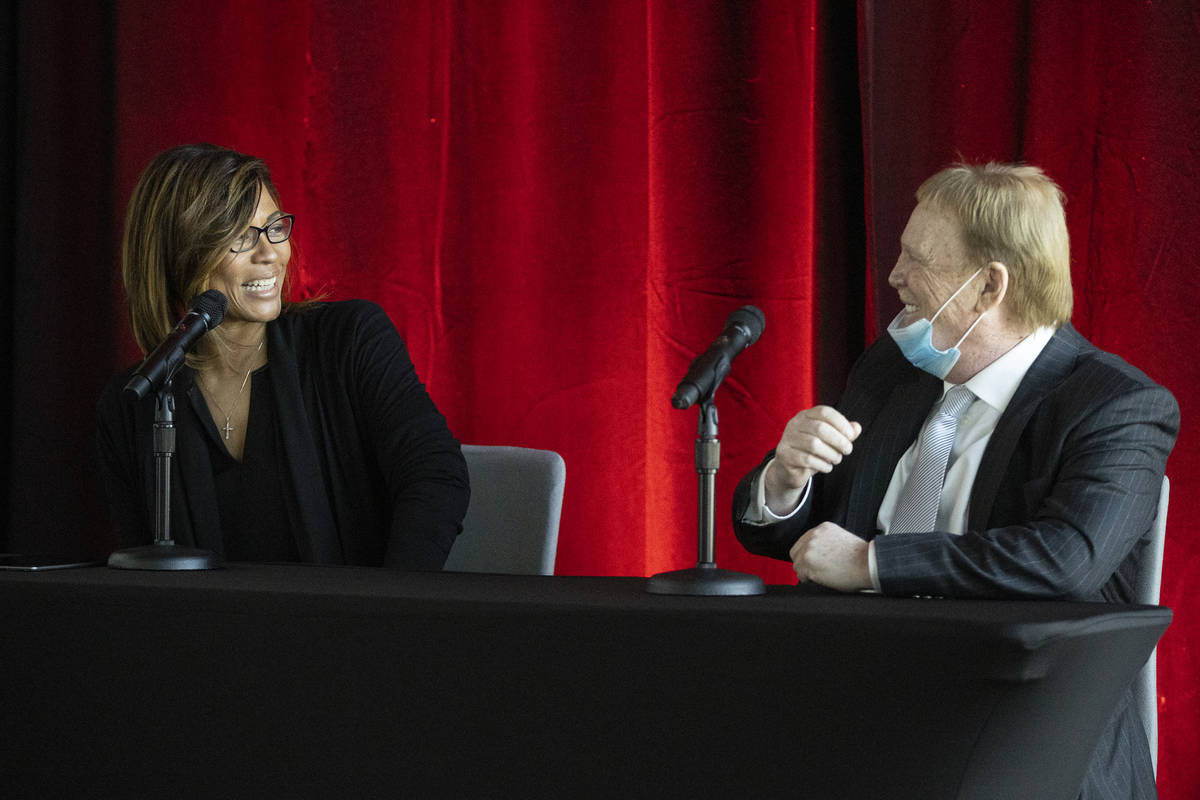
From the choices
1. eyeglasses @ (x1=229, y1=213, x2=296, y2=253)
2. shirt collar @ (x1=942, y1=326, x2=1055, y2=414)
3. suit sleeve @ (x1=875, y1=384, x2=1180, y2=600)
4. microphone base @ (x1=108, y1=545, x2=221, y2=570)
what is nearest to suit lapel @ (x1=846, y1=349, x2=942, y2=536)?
shirt collar @ (x1=942, y1=326, x2=1055, y2=414)

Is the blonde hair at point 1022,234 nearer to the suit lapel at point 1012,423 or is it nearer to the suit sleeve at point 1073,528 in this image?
the suit lapel at point 1012,423

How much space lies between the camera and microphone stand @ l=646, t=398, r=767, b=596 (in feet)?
4.13

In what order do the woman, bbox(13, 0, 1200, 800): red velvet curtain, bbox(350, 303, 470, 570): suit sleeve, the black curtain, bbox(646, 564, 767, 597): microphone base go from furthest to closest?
the black curtain, bbox(13, 0, 1200, 800): red velvet curtain, the woman, bbox(350, 303, 470, 570): suit sleeve, bbox(646, 564, 767, 597): microphone base

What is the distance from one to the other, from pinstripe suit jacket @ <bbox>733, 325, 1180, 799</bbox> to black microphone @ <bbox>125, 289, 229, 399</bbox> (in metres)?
0.83

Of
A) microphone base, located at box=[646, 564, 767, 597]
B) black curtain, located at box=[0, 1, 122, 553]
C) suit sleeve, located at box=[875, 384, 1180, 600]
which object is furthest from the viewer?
black curtain, located at box=[0, 1, 122, 553]

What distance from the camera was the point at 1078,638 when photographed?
1072mm

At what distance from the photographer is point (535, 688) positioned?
1189 mm

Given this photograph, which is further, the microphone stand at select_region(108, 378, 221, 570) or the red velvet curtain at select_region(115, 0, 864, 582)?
the red velvet curtain at select_region(115, 0, 864, 582)

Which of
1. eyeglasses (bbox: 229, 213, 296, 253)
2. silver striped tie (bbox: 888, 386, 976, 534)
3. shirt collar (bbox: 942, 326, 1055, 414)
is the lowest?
silver striped tie (bbox: 888, 386, 976, 534)

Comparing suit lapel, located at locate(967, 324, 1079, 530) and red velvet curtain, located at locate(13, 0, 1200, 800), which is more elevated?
red velvet curtain, located at locate(13, 0, 1200, 800)

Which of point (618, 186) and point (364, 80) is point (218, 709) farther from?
point (364, 80)

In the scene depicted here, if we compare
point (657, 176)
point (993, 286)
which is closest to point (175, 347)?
point (993, 286)

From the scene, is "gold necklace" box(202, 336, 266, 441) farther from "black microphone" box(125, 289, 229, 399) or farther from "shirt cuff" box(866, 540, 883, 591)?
"shirt cuff" box(866, 540, 883, 591)

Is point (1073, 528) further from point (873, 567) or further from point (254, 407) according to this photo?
point (254, 407)
